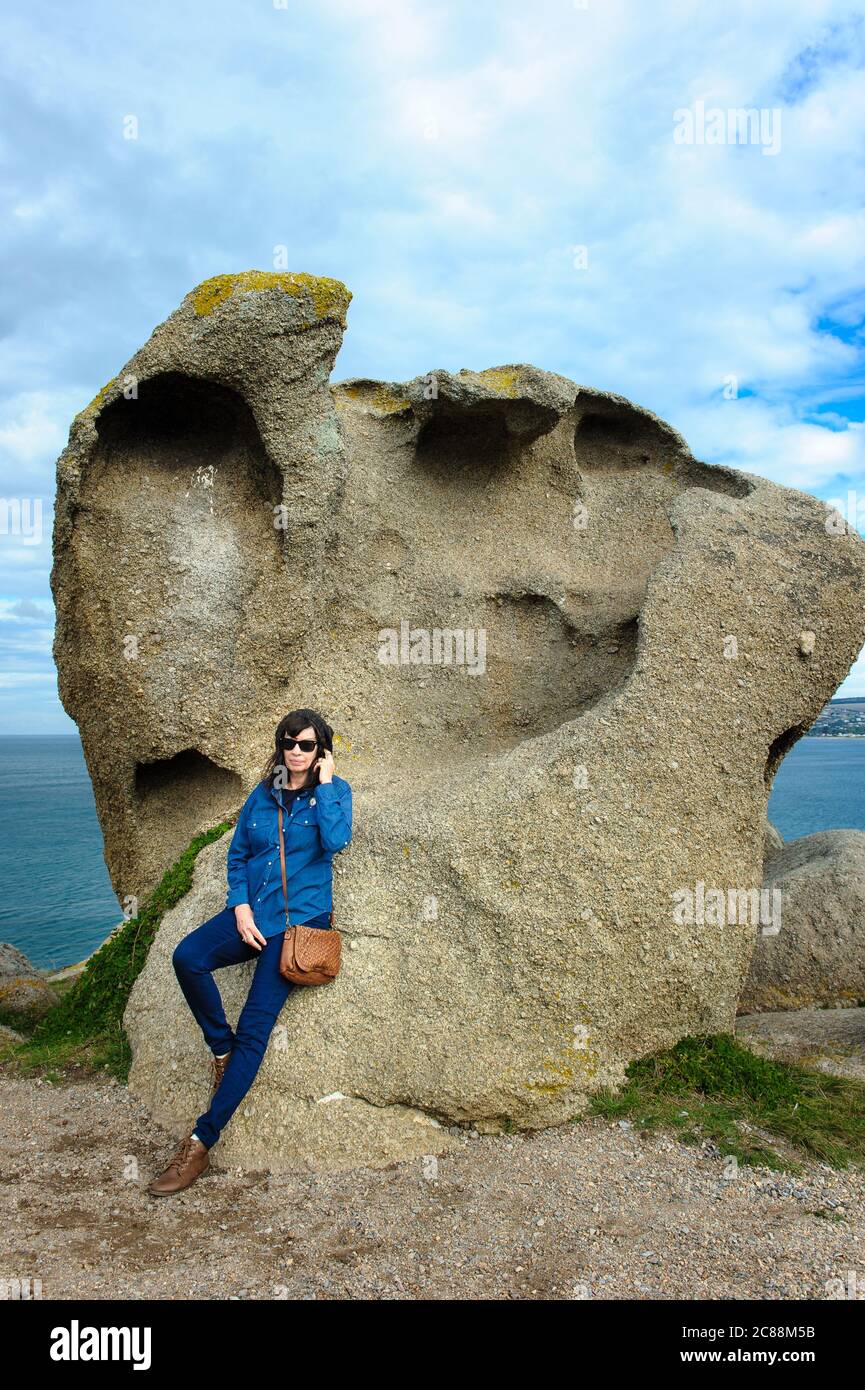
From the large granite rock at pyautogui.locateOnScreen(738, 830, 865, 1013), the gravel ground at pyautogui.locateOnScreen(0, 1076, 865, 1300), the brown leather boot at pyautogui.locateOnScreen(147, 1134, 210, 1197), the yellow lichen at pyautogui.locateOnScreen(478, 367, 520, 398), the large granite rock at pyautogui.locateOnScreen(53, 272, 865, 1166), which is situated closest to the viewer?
the gravel ground at pyautogui.locateOnScreen(0, 1076, 865, 1300)

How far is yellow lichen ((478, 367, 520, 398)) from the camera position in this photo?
28.1ft

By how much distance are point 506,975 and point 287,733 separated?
7.10ft

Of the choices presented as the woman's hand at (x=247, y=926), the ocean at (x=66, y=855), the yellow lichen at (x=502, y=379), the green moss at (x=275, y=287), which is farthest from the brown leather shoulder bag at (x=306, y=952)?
the ocean at (x=66, y=855)

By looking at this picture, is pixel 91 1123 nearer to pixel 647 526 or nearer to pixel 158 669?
pixel 158 669

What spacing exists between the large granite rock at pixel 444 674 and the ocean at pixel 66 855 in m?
6.35

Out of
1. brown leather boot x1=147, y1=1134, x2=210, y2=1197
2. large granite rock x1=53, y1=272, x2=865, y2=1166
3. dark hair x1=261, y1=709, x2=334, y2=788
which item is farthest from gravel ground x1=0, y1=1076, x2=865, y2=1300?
dark hair x1=261, y1=709, x2=334, y2=788

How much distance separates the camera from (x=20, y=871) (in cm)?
3659

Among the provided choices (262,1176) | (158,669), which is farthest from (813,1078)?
(158,669)

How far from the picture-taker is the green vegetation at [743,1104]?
5.92 meters

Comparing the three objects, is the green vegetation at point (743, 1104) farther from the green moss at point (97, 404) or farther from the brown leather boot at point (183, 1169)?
the green moss at point (97, 404)

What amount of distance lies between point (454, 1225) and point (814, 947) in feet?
18.1

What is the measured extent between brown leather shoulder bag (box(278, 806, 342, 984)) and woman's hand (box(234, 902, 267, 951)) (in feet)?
0.60

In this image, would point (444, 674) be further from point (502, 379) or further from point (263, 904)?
point (263, 904)

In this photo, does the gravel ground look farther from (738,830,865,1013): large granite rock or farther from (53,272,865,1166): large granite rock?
(738,830,865,1013): large granite rock
